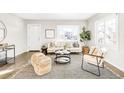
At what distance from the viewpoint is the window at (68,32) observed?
4012 mm

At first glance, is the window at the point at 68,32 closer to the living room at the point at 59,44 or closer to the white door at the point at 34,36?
the living room at the point at 59,44

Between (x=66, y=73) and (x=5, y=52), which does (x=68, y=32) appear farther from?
(x=5, y=52)

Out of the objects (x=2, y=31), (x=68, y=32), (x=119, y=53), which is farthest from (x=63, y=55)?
(x=2, y=31)

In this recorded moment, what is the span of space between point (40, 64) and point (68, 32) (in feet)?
5.35

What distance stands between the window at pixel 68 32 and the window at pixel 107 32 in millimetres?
815

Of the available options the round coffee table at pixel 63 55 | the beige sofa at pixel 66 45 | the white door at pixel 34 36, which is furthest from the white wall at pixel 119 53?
the white door at pixel 34 36

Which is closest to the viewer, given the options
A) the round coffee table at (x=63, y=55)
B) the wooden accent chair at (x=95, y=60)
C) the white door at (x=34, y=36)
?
the wooden accent chair at (x=95, y=60)

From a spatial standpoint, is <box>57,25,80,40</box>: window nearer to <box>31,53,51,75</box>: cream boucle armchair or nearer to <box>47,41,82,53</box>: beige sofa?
<box>47,41,82,53</box>: beige sofa
